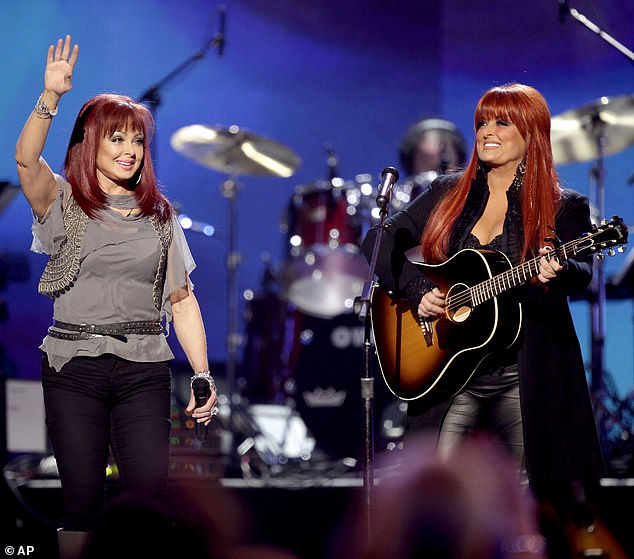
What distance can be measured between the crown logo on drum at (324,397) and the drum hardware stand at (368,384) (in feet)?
12.3

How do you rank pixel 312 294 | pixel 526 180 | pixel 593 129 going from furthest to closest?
pixel 312 294
pixel 593 129
pixel 526 180

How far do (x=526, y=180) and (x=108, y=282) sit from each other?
66.9 inches

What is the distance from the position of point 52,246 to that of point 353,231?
4.47m

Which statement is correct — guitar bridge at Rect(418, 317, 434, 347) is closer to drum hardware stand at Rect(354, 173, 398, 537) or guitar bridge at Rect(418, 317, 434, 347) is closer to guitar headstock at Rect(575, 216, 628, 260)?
drum hardware stand at Rect(354, 173, 398, 537)

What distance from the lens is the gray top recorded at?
124 inches

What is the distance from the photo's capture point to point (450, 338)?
141 inches

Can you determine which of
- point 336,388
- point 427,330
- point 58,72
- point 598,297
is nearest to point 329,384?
point 336,388

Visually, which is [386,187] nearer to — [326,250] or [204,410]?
[204,410]

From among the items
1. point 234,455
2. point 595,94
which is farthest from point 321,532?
point 595,94

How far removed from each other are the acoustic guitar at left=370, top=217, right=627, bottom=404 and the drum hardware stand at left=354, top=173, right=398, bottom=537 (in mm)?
170

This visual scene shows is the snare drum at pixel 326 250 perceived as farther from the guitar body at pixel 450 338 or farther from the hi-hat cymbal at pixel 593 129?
the guitar body at pixel 450 338

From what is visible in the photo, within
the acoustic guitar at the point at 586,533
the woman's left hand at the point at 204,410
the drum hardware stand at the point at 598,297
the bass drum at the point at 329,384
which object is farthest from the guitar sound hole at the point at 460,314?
the bass drum at the point at 329,384

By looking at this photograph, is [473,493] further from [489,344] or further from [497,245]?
[497,245]

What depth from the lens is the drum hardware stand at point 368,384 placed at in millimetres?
3438
